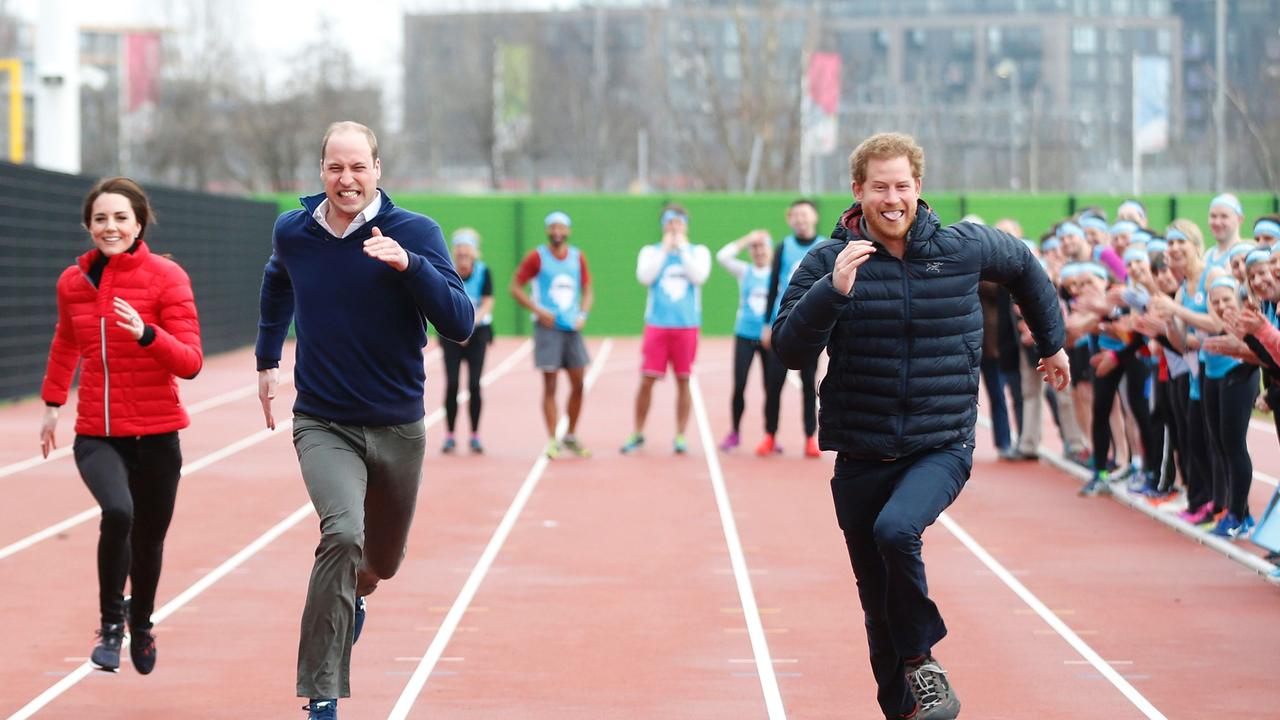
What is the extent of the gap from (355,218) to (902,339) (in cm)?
185

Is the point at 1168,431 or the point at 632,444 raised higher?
the point at 1168,431

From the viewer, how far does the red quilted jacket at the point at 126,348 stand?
23.8 feet

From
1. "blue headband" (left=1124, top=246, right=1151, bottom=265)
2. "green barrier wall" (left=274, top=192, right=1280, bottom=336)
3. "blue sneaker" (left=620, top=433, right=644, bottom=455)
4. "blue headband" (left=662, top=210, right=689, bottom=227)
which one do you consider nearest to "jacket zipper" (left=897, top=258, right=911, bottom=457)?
"blue headband" (left=1124, top=246, right=1151, bottom=265)

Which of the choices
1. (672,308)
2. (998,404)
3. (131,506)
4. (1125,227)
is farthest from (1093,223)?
(131,506)

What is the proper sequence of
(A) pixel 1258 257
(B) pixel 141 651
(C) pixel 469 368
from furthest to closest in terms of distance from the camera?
(C) pixel 469 368 → (A) pixel 1258 257 → (B) pixel 141 651

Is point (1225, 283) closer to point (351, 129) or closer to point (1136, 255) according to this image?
point (1136, 255)

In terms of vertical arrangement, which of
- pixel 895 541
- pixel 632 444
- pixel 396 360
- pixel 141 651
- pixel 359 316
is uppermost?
pixel 359 316

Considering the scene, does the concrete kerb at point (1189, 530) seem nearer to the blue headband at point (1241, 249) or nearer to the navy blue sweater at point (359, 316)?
the blue headband at point (1241, 249)

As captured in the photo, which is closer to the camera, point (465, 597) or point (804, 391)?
point (465, 597)

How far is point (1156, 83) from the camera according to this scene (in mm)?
48625

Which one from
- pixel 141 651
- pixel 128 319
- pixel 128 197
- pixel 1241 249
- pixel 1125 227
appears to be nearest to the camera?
pixel 128 319

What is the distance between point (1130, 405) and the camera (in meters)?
12.5

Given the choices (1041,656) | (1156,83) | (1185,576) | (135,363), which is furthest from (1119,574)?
(1156,83)

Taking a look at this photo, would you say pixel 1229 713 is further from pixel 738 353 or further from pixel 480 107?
pixel 480 107
